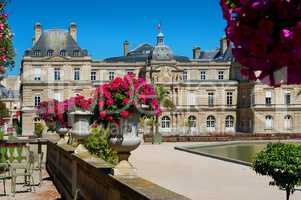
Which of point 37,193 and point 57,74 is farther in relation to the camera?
point 57,74

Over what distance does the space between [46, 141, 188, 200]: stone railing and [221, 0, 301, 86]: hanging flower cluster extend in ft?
9.20

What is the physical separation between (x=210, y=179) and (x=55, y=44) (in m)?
49.9

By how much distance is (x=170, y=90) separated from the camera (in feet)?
204

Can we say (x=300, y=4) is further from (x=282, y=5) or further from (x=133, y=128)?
(x=133, y=128)

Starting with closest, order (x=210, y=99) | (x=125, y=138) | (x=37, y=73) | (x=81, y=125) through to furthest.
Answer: (x=125, y=138)
(x=81, y=125)
(x=37, y=73)
(x=210, y=99)

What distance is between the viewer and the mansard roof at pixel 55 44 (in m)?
61.2

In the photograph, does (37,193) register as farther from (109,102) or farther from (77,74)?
(77,74)

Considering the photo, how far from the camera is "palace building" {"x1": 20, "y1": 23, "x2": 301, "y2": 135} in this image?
60.0 meters

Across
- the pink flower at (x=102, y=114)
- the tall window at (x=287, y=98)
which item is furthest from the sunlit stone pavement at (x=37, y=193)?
the tall window at (x=287, y=98)

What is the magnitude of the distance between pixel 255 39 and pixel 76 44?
62.2 meters

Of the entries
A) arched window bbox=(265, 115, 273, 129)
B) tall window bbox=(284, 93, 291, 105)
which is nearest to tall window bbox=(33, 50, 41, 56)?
arched window bbox=(265, 115, 273, 129)

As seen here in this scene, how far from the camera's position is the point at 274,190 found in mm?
11555

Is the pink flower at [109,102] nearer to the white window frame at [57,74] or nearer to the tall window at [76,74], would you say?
the white window frame at [57,74]

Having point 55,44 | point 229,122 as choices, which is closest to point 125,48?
point 55,44
